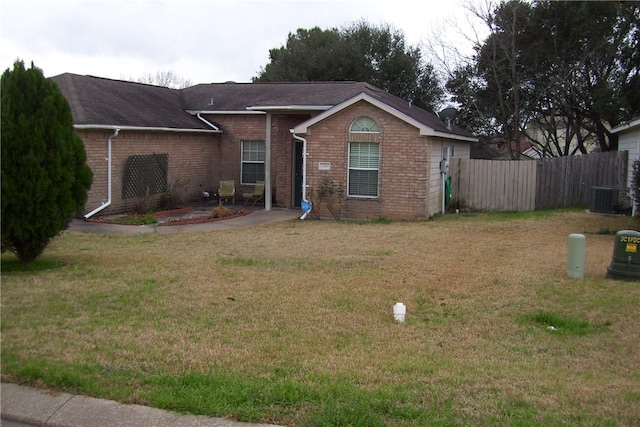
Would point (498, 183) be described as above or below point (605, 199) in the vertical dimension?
above

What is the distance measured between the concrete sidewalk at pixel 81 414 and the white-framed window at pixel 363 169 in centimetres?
1353

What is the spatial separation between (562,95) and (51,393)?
26.2m

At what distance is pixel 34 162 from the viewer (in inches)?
344

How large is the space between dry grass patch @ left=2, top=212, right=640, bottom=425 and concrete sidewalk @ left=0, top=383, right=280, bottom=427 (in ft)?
0.38

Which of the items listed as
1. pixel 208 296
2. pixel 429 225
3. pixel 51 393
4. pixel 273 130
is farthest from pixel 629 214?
pixel 51 393

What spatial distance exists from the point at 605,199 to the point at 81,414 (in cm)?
1822

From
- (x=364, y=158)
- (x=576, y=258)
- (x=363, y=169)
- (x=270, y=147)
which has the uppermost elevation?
(x=270, y=147)

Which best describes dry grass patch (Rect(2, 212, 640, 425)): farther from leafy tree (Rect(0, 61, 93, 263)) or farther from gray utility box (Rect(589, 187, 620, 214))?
gray utility box (Rect(589, 187, 620, 214))

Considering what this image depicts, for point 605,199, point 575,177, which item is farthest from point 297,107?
point 575,177

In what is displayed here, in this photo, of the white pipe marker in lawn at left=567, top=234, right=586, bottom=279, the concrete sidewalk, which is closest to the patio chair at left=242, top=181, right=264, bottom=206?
the white pipe marker in lawn at left=567, top=234, right=586, bottom=279

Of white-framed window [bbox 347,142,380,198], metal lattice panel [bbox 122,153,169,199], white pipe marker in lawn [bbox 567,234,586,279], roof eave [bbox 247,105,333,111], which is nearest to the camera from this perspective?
white pipe marker in lawn [bbox 567,234,586,279]

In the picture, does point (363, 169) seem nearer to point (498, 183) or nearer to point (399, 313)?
point (498, 183)

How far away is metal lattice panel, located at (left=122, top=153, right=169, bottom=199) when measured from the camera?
59.4ft

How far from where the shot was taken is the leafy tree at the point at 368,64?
36562 millimetres
